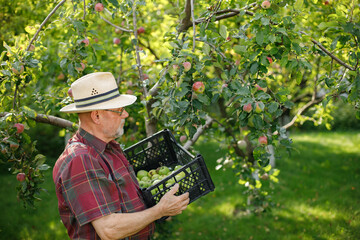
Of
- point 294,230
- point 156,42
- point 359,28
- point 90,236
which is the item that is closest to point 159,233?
point 294,230

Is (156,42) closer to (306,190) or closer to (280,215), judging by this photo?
(280,215)

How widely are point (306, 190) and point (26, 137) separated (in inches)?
178

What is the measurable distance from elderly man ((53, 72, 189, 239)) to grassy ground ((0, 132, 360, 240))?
2.02 meters

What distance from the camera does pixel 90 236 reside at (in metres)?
1.77

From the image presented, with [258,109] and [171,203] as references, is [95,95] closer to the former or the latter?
[171,203]

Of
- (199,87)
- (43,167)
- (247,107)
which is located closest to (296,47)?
(247,107)

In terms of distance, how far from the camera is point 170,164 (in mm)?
2582

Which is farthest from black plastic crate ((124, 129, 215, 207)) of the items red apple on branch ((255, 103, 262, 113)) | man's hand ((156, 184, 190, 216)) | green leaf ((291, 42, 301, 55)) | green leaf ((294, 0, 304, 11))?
green leaf ((294, 0, 304, 11))

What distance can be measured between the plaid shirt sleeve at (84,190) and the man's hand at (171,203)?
27cm

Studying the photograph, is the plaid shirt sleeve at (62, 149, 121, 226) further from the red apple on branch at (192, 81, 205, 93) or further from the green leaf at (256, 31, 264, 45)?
the green leaf at (256, 31, 264, 45)

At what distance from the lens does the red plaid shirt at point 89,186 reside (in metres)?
1.67

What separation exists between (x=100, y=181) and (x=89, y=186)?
6cm

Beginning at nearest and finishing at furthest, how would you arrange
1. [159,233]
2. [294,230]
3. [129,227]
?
[129,227], [159,233], [294,230]

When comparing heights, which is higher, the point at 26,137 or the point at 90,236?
the point at 26,137
